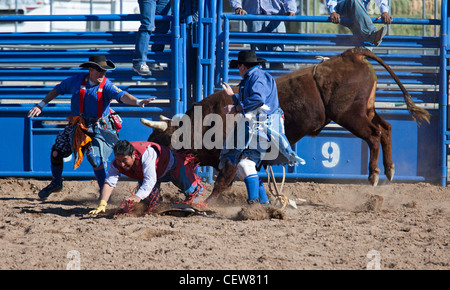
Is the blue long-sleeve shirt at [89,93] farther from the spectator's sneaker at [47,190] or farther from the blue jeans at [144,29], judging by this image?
the blue jeans at [144,29]

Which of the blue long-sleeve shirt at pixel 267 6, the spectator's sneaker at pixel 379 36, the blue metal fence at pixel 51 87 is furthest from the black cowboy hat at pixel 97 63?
the spectator's sneaker at pixel 379 36

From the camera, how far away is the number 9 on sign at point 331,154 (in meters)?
7.64

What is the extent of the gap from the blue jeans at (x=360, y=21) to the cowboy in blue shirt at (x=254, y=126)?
2.33 meters

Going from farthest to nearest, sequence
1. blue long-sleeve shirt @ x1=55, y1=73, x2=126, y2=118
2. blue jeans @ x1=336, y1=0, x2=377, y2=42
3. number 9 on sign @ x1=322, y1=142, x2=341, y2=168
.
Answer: number 9 on sign @ x1=322, y1=142, x2=341, y2=168 → blue jeans @ x1=336, y1=0, x2=377, y2=42 → blue long-sleeve shirt @ x1=55, y1=73, x2=126, y2=118

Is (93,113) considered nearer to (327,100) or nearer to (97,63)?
(97,63)

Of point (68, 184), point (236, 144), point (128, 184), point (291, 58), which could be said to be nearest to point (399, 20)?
point (291, 58)

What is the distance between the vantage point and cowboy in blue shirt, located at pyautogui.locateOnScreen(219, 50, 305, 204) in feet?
17.6

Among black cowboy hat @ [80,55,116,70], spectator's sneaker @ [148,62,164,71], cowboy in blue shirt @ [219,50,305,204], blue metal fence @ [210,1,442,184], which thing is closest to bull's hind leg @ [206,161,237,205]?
cowboy in blue shirt @ [219,50,305,204]

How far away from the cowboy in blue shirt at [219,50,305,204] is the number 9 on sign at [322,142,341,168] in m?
2.15

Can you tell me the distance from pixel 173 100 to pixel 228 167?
2001 mm

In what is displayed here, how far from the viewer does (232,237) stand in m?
4.60

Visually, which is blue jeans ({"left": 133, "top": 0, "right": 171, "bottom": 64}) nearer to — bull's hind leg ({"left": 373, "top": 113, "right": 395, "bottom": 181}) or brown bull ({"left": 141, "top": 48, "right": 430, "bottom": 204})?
brown bull ({"left": 141, "top": 48, "right": 430, "bottom": 204})

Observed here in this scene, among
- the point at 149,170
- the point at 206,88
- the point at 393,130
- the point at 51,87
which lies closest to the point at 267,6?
the point at 206,88

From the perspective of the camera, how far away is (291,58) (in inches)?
297
